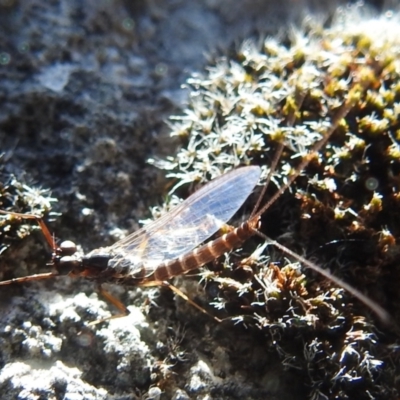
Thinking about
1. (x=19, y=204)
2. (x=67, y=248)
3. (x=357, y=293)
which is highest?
(x=19, y=204)

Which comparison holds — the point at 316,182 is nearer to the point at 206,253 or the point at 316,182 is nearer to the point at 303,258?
the point at 303,258

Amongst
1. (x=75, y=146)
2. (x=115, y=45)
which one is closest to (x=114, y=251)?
(x=75, y=146)

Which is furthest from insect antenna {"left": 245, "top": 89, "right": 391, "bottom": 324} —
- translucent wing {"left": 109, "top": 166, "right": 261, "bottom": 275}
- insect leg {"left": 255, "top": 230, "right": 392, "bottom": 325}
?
translucent wing {"left": 109, "top": 166, "right": 261, "bottom": 275}

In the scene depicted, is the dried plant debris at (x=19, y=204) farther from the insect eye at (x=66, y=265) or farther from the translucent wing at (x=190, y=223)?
the translucent wing at (x=190, y=223)

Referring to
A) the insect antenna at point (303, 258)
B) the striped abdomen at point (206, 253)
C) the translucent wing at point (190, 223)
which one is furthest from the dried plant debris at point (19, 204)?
the insect antenna at point (303, 258)

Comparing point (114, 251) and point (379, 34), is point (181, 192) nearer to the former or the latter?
point (114, 251)

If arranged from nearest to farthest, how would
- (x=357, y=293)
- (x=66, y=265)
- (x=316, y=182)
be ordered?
1. (x=357, y=293)
2. (x=66, y=265)
3. (x=316, y=182)

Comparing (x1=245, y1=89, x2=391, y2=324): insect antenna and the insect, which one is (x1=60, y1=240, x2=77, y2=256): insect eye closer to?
the insect

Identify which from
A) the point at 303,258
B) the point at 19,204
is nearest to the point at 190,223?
the point at 303,258
